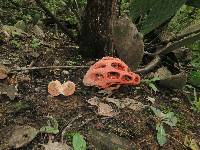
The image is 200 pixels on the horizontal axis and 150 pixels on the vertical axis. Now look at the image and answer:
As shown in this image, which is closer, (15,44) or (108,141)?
(108,141)

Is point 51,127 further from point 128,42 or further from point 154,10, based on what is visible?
point 154,10

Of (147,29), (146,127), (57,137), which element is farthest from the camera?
(147,29)

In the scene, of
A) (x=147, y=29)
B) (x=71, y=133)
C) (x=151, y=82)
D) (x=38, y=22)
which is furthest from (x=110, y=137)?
(x=38, y=22)

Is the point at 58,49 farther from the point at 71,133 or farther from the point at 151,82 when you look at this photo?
the point at 71,133

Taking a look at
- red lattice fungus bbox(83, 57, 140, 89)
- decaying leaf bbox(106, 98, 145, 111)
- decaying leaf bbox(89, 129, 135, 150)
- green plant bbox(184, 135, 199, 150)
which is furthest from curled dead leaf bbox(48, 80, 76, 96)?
green plant bbox(184, 135, 199, 150)

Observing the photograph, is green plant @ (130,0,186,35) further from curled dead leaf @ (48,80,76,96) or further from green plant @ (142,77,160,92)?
curled dead leaf @ (48,80,76,96)

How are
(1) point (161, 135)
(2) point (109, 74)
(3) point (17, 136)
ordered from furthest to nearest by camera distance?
(2) point (109, 74) < (1) point (161, 135) < (3) point (17, 136)

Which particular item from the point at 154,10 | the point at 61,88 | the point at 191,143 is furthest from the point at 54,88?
the point at 154,10
